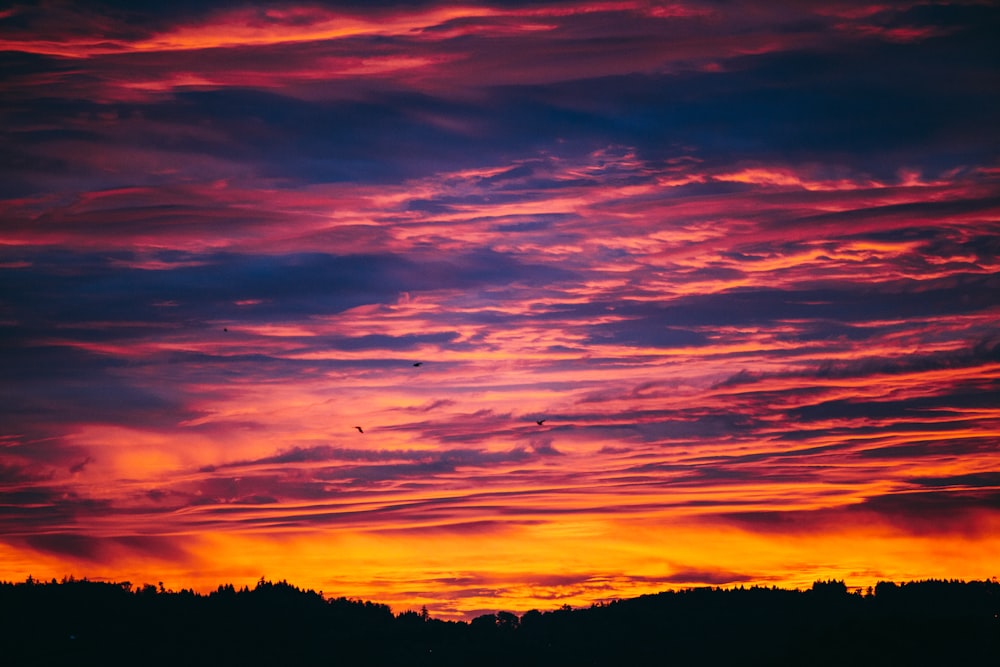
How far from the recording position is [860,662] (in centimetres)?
14212

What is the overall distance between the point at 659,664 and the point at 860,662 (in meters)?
34.4

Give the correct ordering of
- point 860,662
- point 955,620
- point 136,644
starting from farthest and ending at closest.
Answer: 1. point 136,644
2. point 955,620
3. point 860,662

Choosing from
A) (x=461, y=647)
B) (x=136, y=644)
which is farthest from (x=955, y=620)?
(x=136, y=644)

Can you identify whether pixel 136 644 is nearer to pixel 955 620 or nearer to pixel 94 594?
pixel 94 594

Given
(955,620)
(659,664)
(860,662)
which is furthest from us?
(659,664)

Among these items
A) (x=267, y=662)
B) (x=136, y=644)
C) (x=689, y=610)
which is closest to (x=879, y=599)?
(x=689, y=610)

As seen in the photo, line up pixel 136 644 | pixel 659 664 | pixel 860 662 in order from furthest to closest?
pixel 136 644
pixel 659 664
pixel 860 662

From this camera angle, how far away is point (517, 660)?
184 metres

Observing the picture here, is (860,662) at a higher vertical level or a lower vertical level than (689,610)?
lower

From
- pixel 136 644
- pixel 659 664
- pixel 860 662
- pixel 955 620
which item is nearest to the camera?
pixel 860 662

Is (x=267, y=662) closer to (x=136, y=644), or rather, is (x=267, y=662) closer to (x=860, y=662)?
(x=136, y=644)

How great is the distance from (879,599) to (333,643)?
79.6 metres

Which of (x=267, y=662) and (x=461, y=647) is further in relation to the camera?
(x=461, y=647)

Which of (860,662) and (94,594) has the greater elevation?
(94,594)
